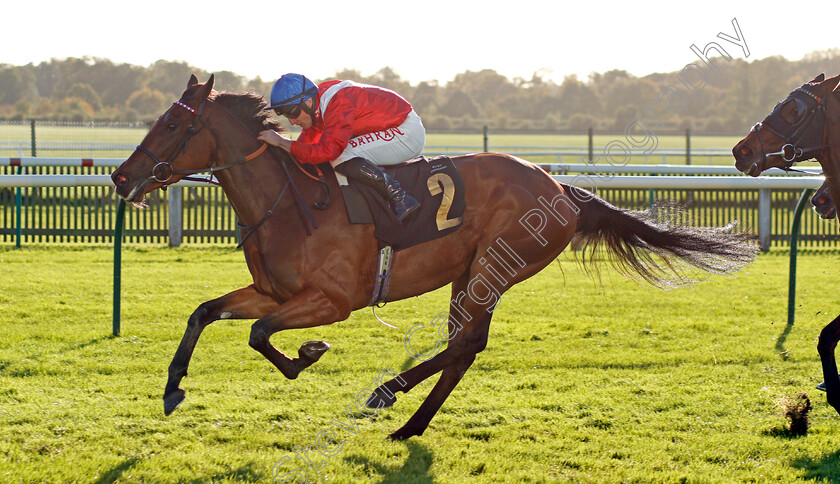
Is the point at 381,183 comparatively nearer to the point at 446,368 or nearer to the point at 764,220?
the point at 446,368

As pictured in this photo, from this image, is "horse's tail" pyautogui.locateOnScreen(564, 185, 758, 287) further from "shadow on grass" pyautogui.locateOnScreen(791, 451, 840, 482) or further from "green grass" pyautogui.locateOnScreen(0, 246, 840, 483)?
"shadow on grass" pyautogui.locateOnScreen(791, 451, 840, 482)

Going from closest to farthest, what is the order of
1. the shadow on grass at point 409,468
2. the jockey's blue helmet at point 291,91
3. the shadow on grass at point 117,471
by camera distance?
the shadow on grass at point 117,471 → the shadow on grass at point 409,468 → the jockey's blue helmet at point 291,91

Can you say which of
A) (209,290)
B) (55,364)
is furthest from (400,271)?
(209,290)

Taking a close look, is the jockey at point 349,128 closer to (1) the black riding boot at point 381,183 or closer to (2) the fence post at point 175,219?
(1) the black riding boot at point 381,183

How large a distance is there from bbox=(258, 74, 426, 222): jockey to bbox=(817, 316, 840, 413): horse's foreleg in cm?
225

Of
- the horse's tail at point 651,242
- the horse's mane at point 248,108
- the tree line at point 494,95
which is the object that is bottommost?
the horse's tail at point 651,242

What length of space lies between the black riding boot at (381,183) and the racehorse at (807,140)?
1.81 meters

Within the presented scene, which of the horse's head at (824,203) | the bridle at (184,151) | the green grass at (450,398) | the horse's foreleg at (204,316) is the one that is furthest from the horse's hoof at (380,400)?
the horse's head at (824,203)

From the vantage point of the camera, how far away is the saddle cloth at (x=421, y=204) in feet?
13.1

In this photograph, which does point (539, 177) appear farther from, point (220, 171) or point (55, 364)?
point (55, 364)

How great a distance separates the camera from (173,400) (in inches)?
146

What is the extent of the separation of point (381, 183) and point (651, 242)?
67.2 inches

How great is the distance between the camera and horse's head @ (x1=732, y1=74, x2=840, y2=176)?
4.30 metres

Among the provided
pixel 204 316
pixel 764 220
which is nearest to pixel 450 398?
pixel 204 316
